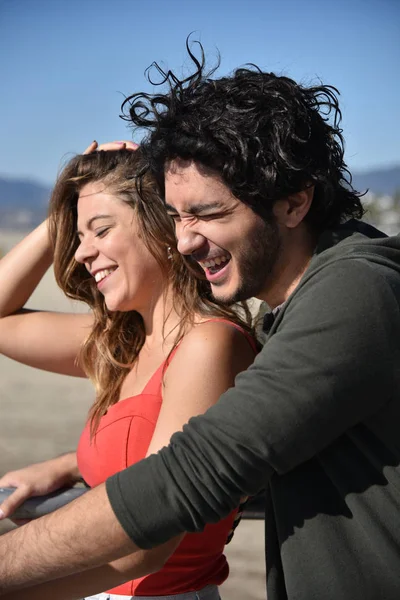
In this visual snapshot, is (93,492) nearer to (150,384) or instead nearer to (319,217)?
(150,384)

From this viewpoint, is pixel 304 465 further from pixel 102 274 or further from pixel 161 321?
pixel 102 274

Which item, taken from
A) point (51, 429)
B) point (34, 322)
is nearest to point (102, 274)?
point (34, 322)

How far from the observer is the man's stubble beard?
2098 mm

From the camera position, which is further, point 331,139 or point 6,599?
point 331,139

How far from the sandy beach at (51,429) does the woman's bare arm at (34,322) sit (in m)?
1.26

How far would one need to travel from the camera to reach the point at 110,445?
7.79ft

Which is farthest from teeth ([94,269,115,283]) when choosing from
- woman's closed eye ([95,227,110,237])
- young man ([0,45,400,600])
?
young man ([0,45,400,600])

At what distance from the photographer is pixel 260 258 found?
2.10m

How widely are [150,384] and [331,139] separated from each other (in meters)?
0.90

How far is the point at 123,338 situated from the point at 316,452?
127cm

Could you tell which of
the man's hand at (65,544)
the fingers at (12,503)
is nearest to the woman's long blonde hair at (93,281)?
the fingers at (12,503)

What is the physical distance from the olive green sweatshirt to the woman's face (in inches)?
36.1

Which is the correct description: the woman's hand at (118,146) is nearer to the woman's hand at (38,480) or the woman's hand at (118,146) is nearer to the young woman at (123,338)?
the young woman at (123,338)

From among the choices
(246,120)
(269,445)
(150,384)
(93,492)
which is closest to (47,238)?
(150,384)
